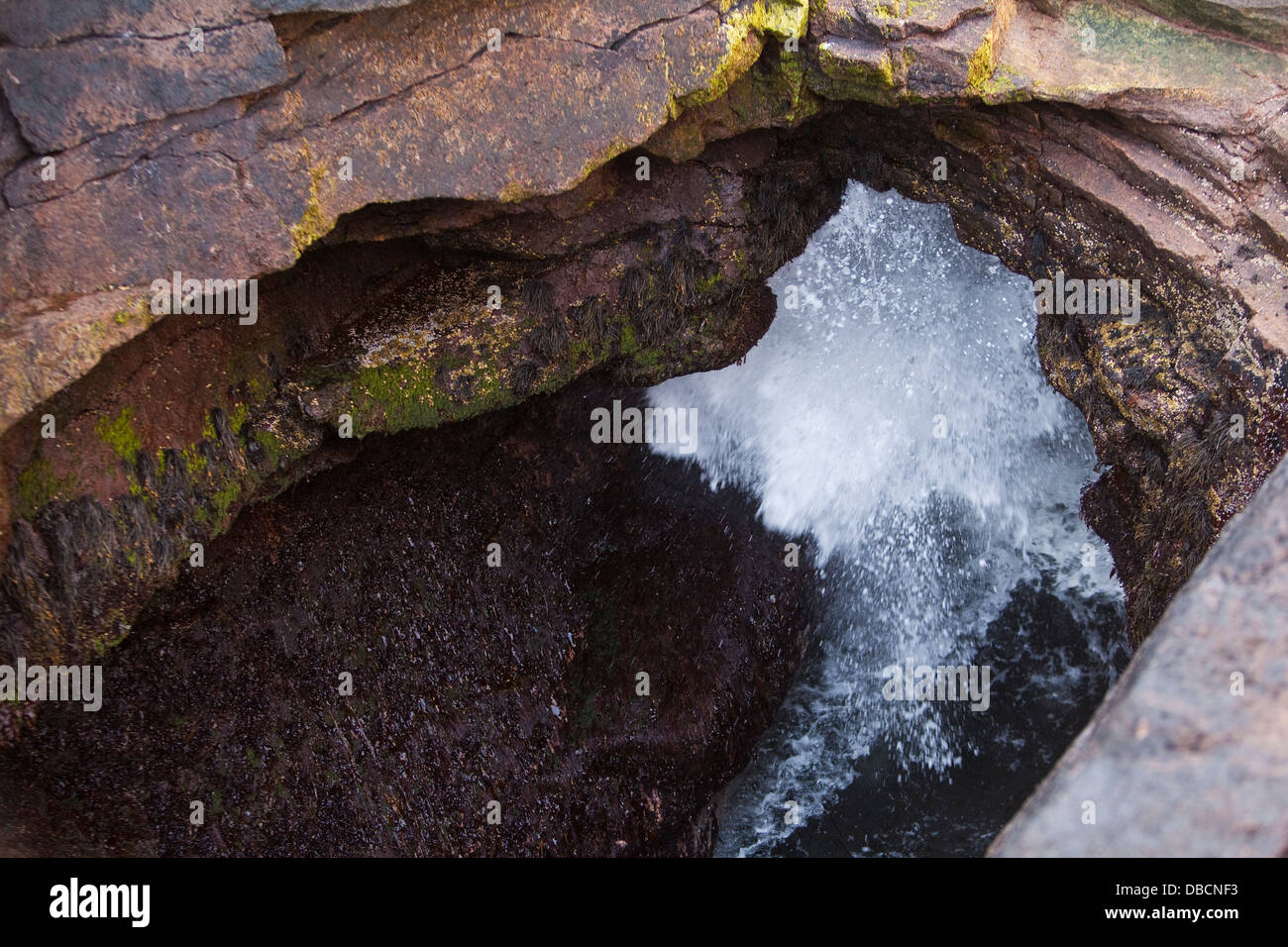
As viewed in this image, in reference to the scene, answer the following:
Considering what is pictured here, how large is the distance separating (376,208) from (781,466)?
8.58 ft

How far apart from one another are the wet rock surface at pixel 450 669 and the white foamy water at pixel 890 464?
0.24 meters

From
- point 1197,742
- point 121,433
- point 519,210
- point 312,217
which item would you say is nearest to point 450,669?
point 121,433

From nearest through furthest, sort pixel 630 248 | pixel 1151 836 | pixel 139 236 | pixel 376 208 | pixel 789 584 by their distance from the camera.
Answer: pixel 1151 836 → pixel 139 236 → pixel 376 208 → pixel 630 248 → pixel 789 584

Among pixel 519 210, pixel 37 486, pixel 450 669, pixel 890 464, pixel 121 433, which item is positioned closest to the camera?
pixel 37 486

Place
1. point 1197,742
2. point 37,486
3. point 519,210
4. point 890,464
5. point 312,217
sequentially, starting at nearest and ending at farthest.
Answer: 1. point 1197,742
2. point 312,217
3. point 37,486
4. point 519,210
5. point 890,464

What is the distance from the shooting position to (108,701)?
4062mm

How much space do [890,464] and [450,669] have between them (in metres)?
2.42

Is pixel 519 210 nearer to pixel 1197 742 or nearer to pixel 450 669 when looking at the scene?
pixel 450 669

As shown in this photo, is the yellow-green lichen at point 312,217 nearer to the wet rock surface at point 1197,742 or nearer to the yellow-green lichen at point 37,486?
the yellow-green lichen at point 37,486

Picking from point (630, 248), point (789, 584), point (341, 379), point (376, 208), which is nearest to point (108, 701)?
point (341, 379)

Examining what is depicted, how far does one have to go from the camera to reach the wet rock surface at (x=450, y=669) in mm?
4258

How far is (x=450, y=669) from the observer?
16.2 ft

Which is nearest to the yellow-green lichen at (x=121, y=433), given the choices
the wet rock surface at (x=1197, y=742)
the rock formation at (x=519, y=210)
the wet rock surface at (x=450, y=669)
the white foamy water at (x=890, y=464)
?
the rock formation at (x=519, y=210)

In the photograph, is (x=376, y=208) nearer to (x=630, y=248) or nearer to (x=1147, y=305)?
(x=630, y=248)
